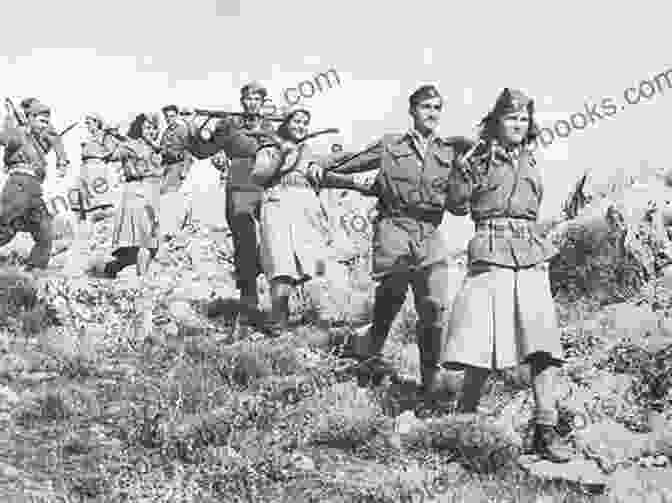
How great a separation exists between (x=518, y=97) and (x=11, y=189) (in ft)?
22.0

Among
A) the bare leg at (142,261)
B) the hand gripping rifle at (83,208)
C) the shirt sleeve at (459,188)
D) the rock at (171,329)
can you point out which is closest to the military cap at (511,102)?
Answer: the shirt sleeve at (459,188)

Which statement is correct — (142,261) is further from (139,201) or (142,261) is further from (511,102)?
(511,102)

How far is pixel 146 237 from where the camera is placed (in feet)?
34.9

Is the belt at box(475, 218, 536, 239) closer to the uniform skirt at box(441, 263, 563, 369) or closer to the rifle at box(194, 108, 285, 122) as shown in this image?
the uniform skirt at box(441, 263, 563, 369)

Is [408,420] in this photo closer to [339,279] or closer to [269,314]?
[269,314]

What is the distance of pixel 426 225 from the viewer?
671 centimetres

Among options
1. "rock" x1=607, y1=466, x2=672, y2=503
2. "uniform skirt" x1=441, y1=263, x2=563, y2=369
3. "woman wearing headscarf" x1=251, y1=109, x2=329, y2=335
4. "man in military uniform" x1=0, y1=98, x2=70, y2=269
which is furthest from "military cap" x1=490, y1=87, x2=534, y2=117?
"man in military uniform" x1=0, y1=98, x2=70, y2=269

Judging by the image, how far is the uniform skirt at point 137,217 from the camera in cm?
1055

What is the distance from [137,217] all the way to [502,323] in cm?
595

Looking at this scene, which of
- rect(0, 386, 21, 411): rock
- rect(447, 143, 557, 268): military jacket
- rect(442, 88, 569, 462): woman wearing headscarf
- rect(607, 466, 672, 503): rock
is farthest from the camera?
rect(0, 386, 21, 411): rock

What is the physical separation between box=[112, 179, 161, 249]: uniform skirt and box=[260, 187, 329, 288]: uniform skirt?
108 inches

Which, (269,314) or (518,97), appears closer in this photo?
(518,97)

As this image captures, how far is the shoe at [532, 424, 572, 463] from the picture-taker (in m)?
5.31

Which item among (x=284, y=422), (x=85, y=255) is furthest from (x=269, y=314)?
(x=85, y=255)
